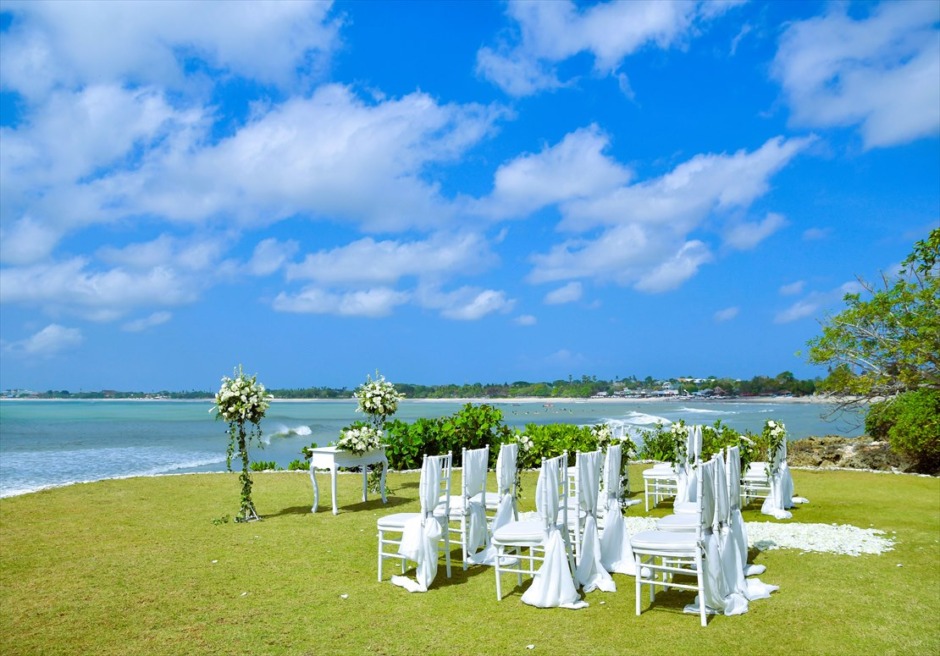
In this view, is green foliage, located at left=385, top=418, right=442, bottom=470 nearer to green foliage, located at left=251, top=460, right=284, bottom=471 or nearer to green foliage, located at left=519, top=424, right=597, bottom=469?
green foliage, located at left=519, top=424, right=597, bottom=469

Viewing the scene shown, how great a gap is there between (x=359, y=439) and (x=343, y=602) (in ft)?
14.8

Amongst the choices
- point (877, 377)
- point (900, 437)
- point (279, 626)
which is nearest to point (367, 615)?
point (279, 626)

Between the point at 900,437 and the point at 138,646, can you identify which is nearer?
the point at 138,646

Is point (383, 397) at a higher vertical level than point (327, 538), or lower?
higher

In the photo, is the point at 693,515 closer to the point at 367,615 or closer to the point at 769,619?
→ the point at 769,619

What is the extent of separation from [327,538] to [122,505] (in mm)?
4606

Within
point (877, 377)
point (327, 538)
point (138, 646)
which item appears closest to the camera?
point (138, 646)

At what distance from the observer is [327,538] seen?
8.91 meters

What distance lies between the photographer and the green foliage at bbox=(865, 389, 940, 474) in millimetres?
14792

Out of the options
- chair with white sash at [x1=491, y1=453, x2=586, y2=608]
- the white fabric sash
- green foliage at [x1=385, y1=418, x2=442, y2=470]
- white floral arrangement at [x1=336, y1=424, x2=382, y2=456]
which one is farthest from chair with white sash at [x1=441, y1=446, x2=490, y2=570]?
green foliage at [x1=385, y1=418, x2=442, y2=470]

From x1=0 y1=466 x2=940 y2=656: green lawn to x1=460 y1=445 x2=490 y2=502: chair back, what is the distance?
0.80 meters

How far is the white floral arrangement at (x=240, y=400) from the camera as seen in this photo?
9883 millimetres

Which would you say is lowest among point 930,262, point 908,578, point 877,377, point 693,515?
point 908,578

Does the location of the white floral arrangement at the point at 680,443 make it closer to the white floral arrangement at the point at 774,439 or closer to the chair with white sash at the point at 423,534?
the white floral arrangement at the point at 774,439
